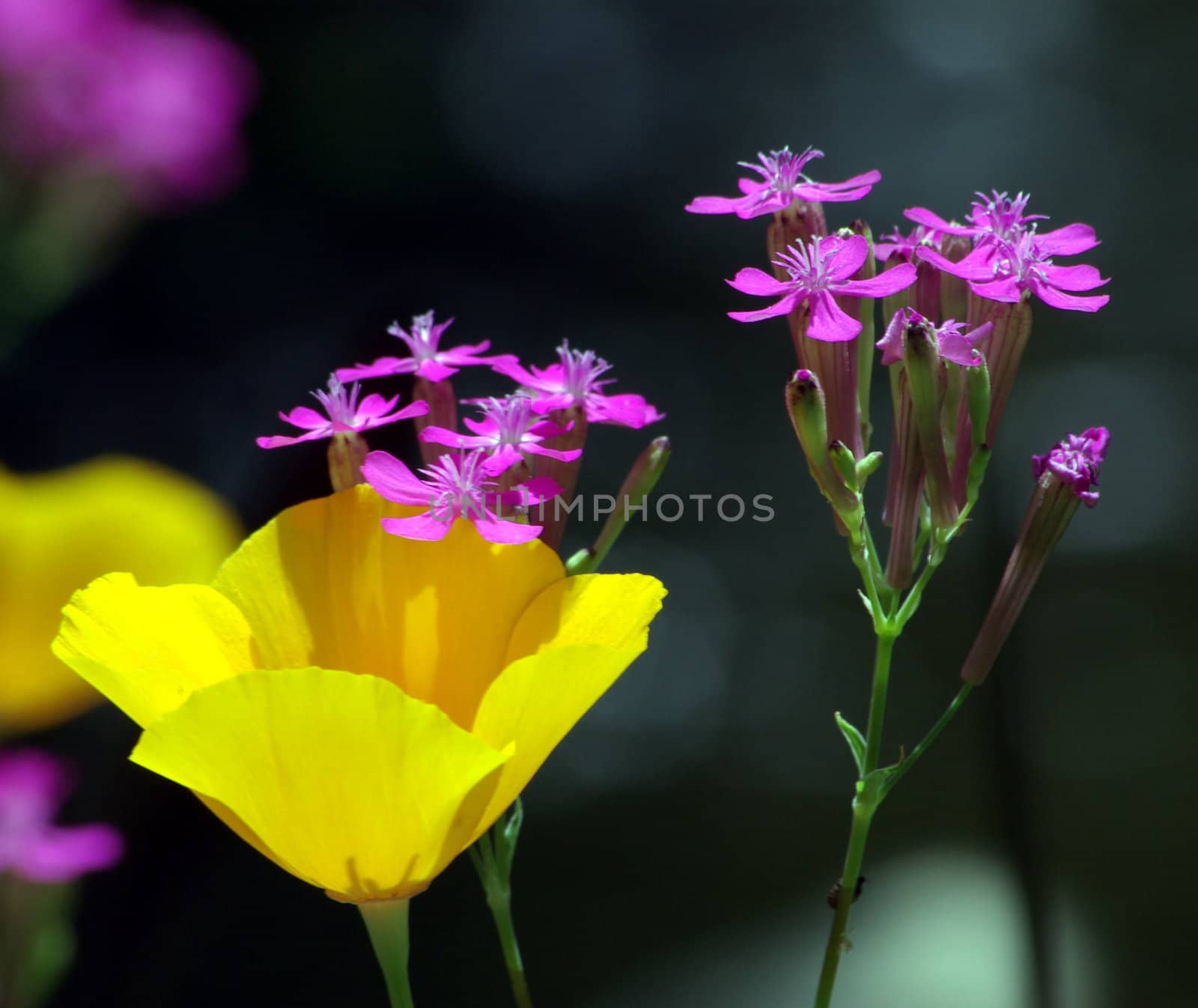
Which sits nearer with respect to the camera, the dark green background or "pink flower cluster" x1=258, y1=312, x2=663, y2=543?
"pink flower cluster" x1=258, y1=312, x2=663, y2=543

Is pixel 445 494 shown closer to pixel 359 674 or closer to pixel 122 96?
pixel 359 674

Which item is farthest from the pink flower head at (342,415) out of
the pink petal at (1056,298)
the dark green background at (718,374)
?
the dark green background at (718,374)

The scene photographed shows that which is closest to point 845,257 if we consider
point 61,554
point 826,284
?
point 826,284

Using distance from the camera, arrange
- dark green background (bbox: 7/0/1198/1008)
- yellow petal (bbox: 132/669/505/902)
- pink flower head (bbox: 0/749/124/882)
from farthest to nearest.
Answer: dark green background (bbox: 7/0/1198/1008), pink flower head (bbox: 0/749/124/882), yellow petal (bbox: 132/669/505/902)

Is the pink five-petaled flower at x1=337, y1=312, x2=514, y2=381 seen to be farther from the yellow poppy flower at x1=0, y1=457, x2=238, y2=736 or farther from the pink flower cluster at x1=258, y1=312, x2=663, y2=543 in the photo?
the yellow poppy flower at x1=0, y1=457, x2=238, y2=736

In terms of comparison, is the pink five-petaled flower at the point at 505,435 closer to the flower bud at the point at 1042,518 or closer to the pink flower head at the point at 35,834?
the flower bud at the point at 1042,518

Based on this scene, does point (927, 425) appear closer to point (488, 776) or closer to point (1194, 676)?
point (488, 776)

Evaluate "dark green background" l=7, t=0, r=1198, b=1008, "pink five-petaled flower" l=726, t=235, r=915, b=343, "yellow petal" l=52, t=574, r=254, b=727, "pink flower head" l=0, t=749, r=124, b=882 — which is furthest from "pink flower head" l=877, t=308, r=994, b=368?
"dark green background" l=7, t=0, r=1198, b=1008
